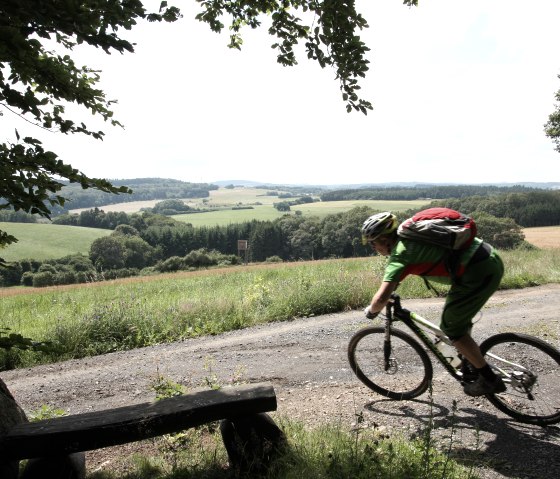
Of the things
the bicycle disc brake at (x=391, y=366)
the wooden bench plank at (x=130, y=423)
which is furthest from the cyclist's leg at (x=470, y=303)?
the wooden bench plank at (x=130, y=423)

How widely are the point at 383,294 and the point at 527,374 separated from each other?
1648mm

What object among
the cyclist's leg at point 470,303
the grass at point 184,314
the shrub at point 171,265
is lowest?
the shrub at point 171,265

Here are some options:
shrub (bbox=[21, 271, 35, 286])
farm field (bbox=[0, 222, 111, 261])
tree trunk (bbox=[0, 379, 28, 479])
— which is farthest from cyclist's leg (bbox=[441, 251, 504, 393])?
farm field (bbox=[0, 222, 111, 261])

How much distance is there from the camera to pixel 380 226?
13.8ft

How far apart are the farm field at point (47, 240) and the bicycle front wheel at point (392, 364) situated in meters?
65.3

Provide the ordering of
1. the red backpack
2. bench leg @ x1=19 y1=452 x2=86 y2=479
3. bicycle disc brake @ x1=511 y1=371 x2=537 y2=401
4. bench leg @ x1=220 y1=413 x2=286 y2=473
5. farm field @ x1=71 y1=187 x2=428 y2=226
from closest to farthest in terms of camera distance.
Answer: bench leg @ x1=19 y1=452 x2=86 y2=479 → bench leg @ x1=220 y1=413 x2=286 y2=473 → the red backpack → bicycle disc brake @ x1=511 y1=371 x2=537 y2=401 → farm field @ x1=71 y1=187 x2=428 y2=226

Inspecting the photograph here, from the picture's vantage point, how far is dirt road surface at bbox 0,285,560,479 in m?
3.79

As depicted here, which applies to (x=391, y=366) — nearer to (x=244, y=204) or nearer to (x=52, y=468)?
(x=52, y=468)

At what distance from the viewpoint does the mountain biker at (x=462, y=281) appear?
3.71 meters

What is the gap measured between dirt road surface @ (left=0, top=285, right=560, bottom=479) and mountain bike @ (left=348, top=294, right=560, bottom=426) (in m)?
0.16

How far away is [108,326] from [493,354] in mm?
7096

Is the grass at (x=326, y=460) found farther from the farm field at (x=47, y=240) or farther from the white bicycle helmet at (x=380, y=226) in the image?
the farm field at (x=47, y=240)

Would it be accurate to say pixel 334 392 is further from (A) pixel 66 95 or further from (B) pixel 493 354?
(A) pixel 66 95

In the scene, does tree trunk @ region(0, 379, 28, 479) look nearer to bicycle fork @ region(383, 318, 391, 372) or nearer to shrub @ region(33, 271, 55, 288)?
bicycle fork @ region(383, 318, 391, 372)
